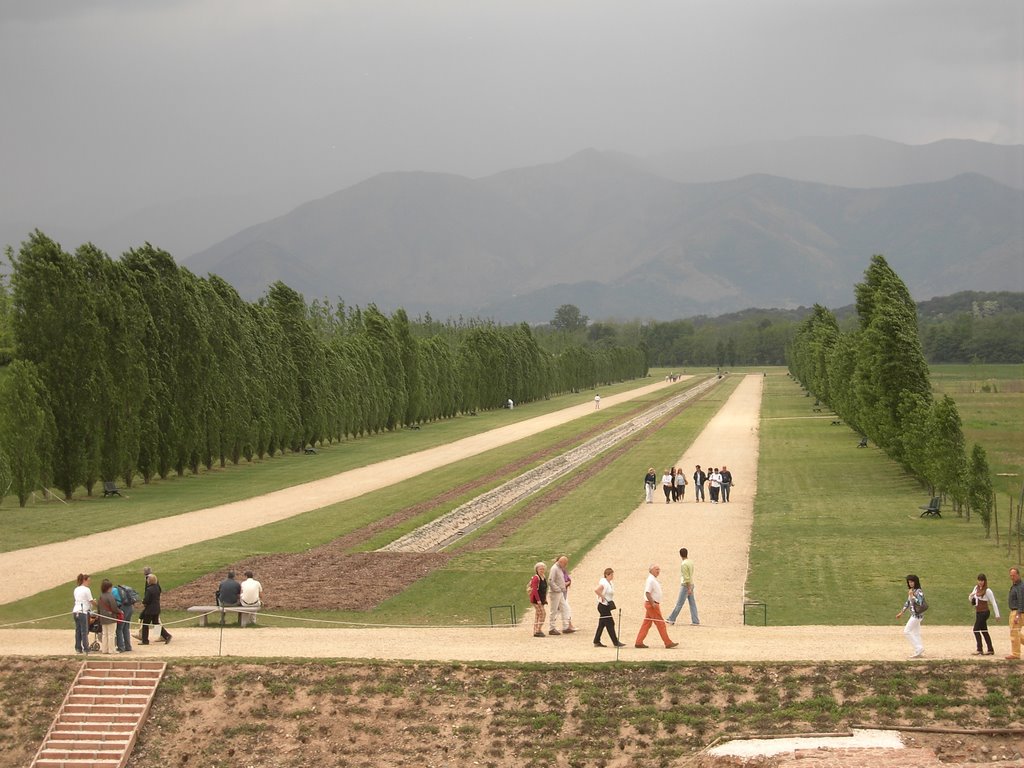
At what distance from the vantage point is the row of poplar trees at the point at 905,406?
35.6m

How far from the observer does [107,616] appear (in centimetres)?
2184

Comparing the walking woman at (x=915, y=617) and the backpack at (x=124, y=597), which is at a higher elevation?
the backpack at (x=124, y=597)

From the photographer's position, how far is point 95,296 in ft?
154

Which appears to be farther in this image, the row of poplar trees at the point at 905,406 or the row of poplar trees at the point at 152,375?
the row of poplar trees at the point at 152,375

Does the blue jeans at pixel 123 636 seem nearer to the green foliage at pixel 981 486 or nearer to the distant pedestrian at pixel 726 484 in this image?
the green foliage at pixel 981 486

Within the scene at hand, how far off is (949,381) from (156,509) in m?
106

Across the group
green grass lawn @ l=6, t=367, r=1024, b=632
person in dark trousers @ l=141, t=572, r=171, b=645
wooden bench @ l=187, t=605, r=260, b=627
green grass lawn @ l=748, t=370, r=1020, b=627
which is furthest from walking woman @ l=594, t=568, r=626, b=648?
person in dark trousers @ l=141, t=572, r=171, b=645

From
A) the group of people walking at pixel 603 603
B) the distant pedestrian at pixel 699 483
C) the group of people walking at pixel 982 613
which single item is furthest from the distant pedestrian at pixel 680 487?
the group of people walking at pixel 982 613

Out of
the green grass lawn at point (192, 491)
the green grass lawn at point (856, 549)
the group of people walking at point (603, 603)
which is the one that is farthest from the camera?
the green grass lawn at point (192, 491)

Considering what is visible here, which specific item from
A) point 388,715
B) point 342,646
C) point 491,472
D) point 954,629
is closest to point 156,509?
point 491,472

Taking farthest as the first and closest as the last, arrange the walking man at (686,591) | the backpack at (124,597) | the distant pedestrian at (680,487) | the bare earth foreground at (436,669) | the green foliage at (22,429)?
the distant pedestrian at (680,487) → the green foliage at (22,429) → the walking man at (686,591) → the backpack at (124,597) → the bare earth foreground at (436,669)

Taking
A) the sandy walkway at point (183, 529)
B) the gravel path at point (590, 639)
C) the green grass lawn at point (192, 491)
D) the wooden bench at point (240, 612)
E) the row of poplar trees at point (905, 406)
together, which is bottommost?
the gravel path at point (590, 639)

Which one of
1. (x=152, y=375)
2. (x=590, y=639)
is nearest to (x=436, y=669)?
(x=590, y=639)

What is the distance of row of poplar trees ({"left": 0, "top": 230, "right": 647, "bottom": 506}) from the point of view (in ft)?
147
